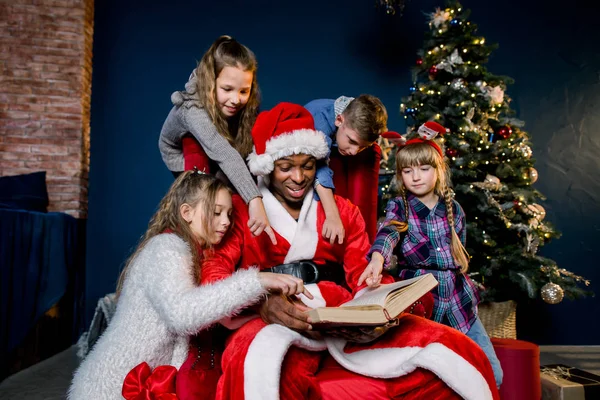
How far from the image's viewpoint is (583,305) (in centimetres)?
485

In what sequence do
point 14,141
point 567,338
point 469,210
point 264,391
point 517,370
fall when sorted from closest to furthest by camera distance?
point 264,391 < point 517,370 < point 469,210 < point 14,141 < point 567,338

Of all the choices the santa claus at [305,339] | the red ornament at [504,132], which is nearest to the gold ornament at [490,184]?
the red ornament at [504,132]

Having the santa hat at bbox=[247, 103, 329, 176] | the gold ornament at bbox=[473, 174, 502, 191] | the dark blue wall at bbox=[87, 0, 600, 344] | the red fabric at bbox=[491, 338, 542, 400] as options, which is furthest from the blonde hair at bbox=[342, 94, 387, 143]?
the dark blue wall at bbox=[87, 0, 600, 344]

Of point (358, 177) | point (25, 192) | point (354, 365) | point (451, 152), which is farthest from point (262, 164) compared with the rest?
point (25, 192)

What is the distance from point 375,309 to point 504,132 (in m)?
3.08

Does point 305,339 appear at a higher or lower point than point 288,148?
lower

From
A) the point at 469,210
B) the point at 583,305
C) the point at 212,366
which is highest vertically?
the point at 469,210

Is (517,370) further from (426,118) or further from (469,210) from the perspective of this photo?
(426,118)

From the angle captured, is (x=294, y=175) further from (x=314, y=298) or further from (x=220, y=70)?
(x=220, y=70)

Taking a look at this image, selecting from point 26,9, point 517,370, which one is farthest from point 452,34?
point 26,9

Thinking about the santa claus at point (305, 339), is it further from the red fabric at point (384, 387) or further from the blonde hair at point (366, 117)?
the blonde hair at point (366, 117)

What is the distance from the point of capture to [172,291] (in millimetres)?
1629

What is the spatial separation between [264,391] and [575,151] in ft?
15.1

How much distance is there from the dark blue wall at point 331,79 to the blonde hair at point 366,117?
278 centimetres
